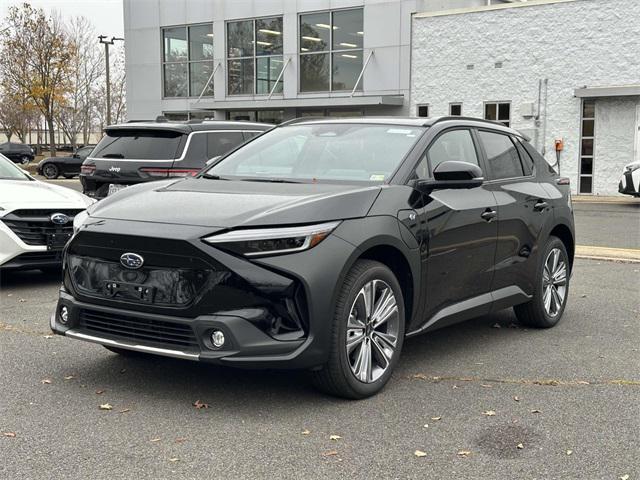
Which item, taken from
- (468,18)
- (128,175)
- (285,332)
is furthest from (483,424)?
(468,18)

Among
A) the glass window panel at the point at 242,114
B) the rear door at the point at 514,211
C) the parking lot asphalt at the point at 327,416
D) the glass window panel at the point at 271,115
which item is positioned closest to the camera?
the parking lot asphalt at the point at 327,416

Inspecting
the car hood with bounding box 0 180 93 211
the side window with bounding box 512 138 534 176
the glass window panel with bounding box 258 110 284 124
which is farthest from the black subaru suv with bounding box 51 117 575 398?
the glass window panel with bounding box 258 110 284 124

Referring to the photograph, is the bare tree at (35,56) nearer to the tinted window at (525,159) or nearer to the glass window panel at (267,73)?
the glass window panel at (267,73)

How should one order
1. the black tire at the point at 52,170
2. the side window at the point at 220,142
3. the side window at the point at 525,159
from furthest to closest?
the black tire at the point at 52,170, the side window at the point at 220,142, the side window at the point at 525,159

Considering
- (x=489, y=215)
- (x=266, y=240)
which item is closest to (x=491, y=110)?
(x=489, y=215)

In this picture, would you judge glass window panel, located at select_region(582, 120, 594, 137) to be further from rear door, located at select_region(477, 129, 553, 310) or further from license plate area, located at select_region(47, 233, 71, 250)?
license plate area, located at select_region(47, 233, 71, 250)

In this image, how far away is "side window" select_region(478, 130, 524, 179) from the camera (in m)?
6.30

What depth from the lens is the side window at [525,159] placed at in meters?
6.77

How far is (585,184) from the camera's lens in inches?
991

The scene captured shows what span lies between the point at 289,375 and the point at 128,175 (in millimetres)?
5693

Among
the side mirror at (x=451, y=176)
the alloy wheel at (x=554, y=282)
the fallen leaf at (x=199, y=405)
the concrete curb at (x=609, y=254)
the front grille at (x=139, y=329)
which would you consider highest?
the side mirror at (x=451, y=176)

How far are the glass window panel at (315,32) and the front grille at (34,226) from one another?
2254 cm

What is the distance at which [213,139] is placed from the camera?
1072 centimetres

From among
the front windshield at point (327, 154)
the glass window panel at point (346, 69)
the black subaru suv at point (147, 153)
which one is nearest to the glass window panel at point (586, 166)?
the glass window panel at point (346, 69)
